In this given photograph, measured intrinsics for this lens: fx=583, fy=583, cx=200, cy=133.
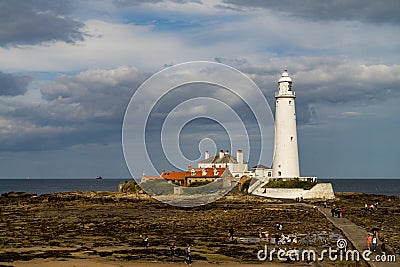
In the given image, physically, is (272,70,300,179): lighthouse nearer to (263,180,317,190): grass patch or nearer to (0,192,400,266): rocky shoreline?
(263,180,317,190): grass patch

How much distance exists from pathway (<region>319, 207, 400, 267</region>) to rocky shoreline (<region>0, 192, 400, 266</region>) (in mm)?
691

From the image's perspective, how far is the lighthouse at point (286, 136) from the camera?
2363 inches

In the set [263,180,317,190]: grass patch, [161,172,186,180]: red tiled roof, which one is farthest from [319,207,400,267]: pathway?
[161,172,186,180]: red tiled roof

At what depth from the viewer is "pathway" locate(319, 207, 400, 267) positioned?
21766mm

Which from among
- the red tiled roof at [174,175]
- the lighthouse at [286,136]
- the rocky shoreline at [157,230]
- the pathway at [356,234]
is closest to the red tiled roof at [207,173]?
the red tiled roof at [174,175]

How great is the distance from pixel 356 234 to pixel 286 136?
28995 mm

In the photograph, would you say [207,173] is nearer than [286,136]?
No

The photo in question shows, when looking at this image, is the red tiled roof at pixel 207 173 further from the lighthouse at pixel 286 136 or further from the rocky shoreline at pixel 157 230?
the rocky shoreline at pixel 157 230

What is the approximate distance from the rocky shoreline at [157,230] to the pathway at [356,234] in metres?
0.69

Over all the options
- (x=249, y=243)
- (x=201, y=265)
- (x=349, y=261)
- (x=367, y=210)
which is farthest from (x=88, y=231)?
(x=367, y=210)

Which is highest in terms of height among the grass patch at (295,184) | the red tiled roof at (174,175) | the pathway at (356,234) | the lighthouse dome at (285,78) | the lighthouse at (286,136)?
the lighthouse dome at (285,78)

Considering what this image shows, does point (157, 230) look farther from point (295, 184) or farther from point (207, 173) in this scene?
point (207, 173)

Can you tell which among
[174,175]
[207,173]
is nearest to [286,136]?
[207,173]

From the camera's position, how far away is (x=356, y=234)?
1239 inches
